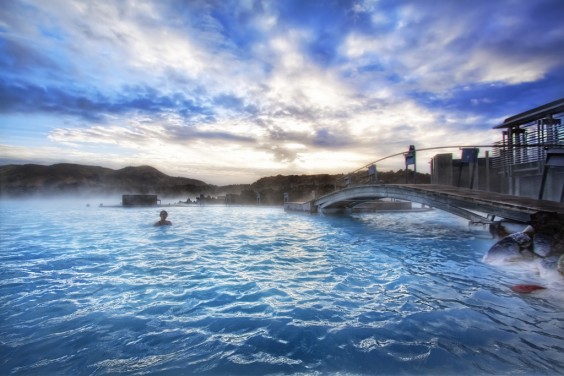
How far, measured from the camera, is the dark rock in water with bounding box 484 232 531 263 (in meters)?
7.94

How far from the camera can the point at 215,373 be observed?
3.04 m

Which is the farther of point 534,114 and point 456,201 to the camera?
point 534,114

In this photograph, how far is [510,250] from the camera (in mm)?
8070

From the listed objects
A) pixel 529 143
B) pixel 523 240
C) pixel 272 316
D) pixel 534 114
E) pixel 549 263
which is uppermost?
pixel 534 114

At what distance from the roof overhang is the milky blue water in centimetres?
1644

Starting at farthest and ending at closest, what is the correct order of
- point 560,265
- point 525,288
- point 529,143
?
1. point 529,143
2. point 560,265
3. point 525,288

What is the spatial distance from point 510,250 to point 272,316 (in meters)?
7.71

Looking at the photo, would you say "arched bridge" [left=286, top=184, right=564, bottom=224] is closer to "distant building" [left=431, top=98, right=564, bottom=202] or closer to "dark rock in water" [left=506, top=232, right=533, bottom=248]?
"dark rock in water" [left=506, top=232, right=533, bottom=248]

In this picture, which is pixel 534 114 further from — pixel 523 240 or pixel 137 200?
pixel 137 200

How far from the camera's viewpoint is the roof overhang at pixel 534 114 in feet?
58.3

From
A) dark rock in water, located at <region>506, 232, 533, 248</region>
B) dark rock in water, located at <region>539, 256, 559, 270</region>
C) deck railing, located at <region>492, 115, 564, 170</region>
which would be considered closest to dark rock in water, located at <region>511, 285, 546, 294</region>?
dark rock in water, located at <region>539, 256, 559, 270</region>

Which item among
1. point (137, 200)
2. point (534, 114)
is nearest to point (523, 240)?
→ point (534, 114)

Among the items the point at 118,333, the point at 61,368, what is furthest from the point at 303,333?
the point at 61,368

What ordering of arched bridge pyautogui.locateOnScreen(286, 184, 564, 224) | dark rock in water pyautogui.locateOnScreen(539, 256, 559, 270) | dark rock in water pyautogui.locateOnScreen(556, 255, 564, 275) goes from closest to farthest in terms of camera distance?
dark rock in water pyautogui.locateOnScreen(556, 255, 564, 275) → dark rock in water pyautogui.locateOnScreen(539, 256, 559, 270) → arched bridge pyautogui.locateOnScreen(286, 184, 564, 224)
